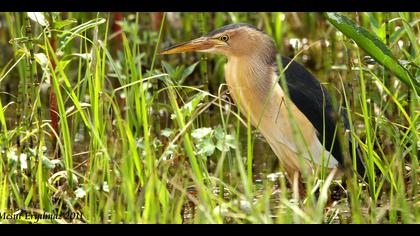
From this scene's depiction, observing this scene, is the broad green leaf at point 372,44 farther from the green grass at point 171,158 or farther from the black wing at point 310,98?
the black wing at point 310,98

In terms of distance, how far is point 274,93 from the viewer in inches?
169

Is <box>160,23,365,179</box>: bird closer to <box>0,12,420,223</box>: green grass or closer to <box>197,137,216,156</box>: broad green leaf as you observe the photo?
<box>0,12,420,223</box>: green grass

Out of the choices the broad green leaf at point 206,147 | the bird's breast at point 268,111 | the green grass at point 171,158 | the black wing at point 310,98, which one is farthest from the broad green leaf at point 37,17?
the black wing at point 310,98

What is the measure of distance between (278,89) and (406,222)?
1.46 metres

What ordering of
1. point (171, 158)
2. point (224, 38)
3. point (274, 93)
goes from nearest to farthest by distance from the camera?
1. point (171, 158)
2. point (274, 93)
3. point (224, 38)

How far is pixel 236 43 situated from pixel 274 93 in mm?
300

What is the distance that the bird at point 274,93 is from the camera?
430cm

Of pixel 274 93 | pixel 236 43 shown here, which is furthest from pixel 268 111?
pixel 236 43

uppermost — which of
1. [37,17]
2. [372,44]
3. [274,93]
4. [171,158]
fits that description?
[37,17]

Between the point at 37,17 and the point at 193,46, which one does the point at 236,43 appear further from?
the point at 37,17

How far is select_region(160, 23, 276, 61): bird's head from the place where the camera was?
14.2 feet

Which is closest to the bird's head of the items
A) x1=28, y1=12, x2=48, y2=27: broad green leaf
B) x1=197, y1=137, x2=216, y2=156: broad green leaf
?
x1=28, y1=12, x2=48, y2=27: broad green leaf
